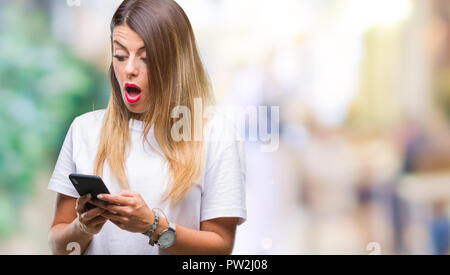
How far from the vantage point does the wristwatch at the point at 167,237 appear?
1299mm

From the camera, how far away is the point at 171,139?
4.71ft

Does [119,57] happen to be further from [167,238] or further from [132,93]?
[167,238]

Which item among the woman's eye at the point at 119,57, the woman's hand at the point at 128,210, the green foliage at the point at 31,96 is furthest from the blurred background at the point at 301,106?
the woman's hand at the point at 128,210

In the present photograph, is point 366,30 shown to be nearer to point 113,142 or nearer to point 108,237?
point 113,142

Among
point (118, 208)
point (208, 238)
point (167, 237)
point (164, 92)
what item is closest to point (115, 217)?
point (118, 208)

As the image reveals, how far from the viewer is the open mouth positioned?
4.65 feet

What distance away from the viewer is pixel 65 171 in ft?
4.78

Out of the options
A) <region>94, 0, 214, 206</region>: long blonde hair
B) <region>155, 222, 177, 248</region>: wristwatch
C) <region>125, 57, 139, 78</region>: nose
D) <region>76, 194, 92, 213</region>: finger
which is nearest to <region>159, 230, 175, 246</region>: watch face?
<region>155, 222, 177, 248</region>: wristwatch

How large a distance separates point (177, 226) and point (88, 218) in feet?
0.77

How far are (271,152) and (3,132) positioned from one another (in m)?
0.88

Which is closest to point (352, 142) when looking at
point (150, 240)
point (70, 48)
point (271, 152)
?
point (271, 152)

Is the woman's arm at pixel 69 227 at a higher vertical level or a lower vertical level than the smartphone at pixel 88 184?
lower

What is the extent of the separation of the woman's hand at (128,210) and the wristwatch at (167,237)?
0.05m

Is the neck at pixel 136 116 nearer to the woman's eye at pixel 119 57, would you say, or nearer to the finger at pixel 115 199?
the woman's eye at pixel 119 57
